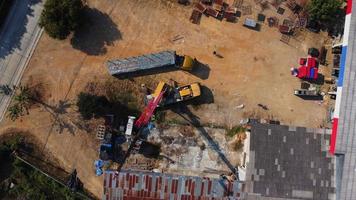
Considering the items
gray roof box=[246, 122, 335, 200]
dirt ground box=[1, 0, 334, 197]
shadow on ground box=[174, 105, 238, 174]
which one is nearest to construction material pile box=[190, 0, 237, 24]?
dirt ground box=[1, 0, 334, 197]

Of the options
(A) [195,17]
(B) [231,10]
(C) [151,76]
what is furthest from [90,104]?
(B) [231,10]

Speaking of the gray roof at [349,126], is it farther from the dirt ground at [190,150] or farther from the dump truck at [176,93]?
the dump truck at [176,93]

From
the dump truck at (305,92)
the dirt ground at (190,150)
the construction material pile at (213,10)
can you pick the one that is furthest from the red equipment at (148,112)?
the dump truck at (305,92)

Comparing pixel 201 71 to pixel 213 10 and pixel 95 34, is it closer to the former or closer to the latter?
pixel 213 10

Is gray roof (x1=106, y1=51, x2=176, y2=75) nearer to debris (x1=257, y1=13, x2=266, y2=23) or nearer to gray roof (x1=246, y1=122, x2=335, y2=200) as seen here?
debris (x1=257, y1=13, x2=266, y2=23)

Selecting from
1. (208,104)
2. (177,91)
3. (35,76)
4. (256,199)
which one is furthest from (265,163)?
(35,76)
